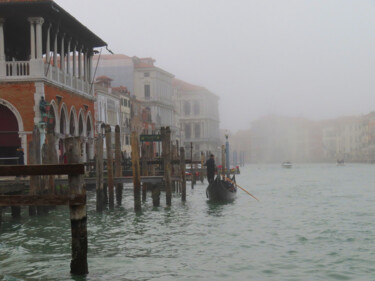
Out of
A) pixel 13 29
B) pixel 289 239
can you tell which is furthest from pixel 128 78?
pixel 289 239

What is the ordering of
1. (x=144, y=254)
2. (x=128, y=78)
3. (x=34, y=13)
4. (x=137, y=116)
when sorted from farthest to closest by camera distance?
(x=128, y=78) < (x=137, y=116) < (x=34, y=13) < (x=144, y=254)

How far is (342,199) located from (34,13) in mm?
14484

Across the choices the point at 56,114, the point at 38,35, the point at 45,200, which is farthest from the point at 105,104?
the point at 45,200

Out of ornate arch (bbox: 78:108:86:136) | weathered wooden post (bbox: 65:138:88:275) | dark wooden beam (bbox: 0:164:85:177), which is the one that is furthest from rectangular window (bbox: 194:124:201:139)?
dark wooden beam (bbox: 0:164:85:177)

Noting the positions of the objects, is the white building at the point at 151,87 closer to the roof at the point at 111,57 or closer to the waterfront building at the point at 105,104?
the roof at the point at 111,57

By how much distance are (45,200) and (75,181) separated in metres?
0.46

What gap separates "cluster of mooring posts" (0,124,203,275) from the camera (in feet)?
25.3

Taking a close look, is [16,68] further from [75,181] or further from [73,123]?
[75,181]

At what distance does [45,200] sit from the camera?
25.5 ft

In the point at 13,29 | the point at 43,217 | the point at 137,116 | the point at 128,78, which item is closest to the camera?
the point at 43,217

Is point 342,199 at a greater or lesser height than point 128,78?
lesser

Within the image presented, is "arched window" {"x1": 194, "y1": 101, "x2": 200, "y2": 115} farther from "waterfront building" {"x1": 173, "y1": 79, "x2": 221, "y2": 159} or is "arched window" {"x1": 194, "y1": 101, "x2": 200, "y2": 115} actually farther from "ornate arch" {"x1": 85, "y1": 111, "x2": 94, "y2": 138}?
"ornate arch" {"x1": 85, "y1": 111, "x2": 94, "y2": 138}

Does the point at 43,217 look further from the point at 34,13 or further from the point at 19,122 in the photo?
the point at 34,13

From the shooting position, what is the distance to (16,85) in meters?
21.3
